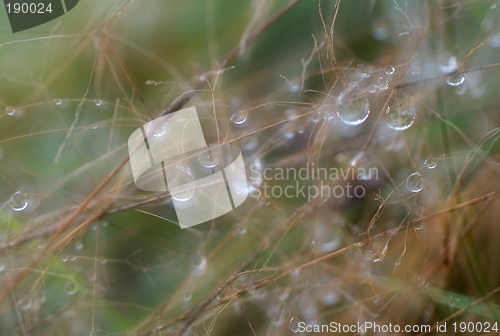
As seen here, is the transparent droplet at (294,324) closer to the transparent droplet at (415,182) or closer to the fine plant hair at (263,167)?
the fine plant hair at (263,167)

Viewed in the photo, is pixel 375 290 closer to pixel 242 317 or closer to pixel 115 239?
pixel 242 317

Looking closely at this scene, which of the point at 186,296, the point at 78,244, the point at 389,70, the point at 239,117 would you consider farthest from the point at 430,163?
the point at 78,244

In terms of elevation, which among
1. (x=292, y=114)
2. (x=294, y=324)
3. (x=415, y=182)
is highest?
(x=292, y=114)

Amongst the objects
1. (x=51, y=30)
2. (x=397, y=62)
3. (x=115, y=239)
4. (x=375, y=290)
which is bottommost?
(x=375, y=290)

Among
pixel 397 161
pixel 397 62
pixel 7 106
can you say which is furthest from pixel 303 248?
pixel 7 106

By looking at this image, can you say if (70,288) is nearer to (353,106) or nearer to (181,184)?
(181,184)
